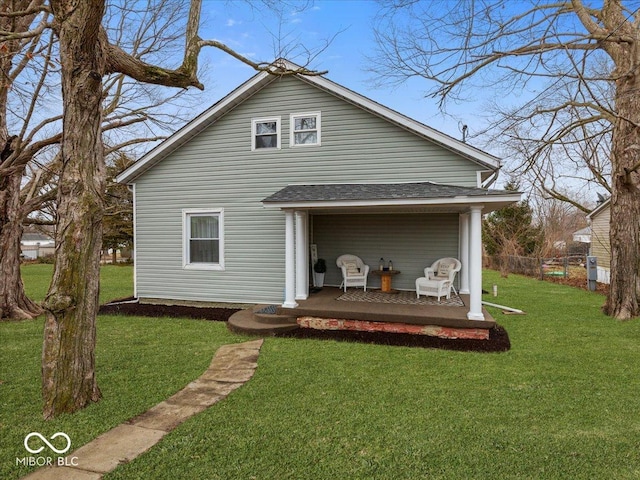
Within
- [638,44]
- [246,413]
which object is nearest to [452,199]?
[246,413]

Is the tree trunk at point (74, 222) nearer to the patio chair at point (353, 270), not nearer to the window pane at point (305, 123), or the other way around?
the window pane at point (305, 123)

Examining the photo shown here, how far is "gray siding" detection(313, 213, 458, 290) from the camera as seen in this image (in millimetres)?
9109

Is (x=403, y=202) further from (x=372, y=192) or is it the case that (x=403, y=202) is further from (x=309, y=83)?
(x=309, y=83)

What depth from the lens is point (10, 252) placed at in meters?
8.79

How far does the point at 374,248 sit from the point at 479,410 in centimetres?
591

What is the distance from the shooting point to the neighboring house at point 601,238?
678 inches

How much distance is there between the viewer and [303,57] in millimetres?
6188

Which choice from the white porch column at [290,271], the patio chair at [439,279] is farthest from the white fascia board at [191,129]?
the patio chair at [439,279]

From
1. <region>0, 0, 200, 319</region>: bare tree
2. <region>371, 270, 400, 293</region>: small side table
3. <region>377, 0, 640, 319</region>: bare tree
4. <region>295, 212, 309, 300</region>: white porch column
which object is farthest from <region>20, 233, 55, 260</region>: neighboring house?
<region>377, 0, 640, 319</region>: bare tree

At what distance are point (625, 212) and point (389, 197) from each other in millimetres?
6337

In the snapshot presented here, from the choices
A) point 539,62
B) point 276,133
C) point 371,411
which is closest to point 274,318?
point 371,411

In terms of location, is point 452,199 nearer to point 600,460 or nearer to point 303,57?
point 303,57

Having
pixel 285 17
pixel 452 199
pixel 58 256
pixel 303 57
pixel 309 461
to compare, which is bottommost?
pixel 309 461

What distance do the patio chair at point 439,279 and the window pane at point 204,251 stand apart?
5.13 metres
